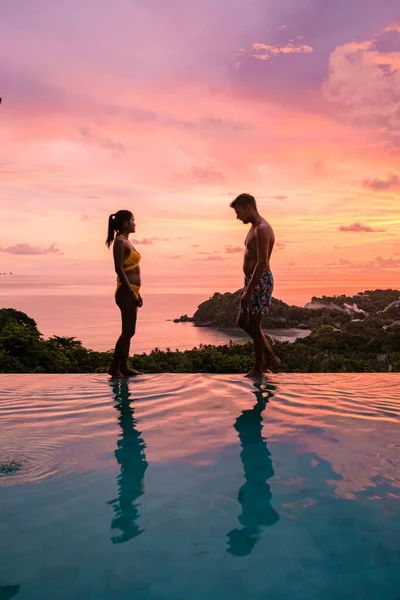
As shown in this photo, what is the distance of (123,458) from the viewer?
347 centimetres

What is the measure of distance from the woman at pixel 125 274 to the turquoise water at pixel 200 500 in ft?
4.38

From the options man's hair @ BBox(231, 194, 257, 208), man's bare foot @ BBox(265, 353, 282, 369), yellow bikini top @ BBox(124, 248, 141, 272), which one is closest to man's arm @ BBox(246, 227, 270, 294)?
man's hair @ BBox(231, 194, 257, 208)

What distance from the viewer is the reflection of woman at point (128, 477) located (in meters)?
2.52

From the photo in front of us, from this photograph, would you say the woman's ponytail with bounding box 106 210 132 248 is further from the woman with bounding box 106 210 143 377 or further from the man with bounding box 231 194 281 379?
the man with bounding box 231 194 281 379

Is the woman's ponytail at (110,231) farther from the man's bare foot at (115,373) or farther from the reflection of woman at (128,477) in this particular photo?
the reflection of woman at (128,477)

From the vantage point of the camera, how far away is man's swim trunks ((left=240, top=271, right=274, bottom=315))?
6.02 meters

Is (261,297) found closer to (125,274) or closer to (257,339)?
(257,339)

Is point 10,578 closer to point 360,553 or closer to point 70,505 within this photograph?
point 70,505

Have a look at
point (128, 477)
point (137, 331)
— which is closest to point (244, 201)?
point (128, 477)

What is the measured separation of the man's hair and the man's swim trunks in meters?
0.80

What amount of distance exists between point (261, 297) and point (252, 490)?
3307 mm

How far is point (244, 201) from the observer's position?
599 centimetres

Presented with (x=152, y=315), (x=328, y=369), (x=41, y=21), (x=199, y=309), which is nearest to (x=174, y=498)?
(x=41, y=21)

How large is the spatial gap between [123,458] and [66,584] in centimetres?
140
